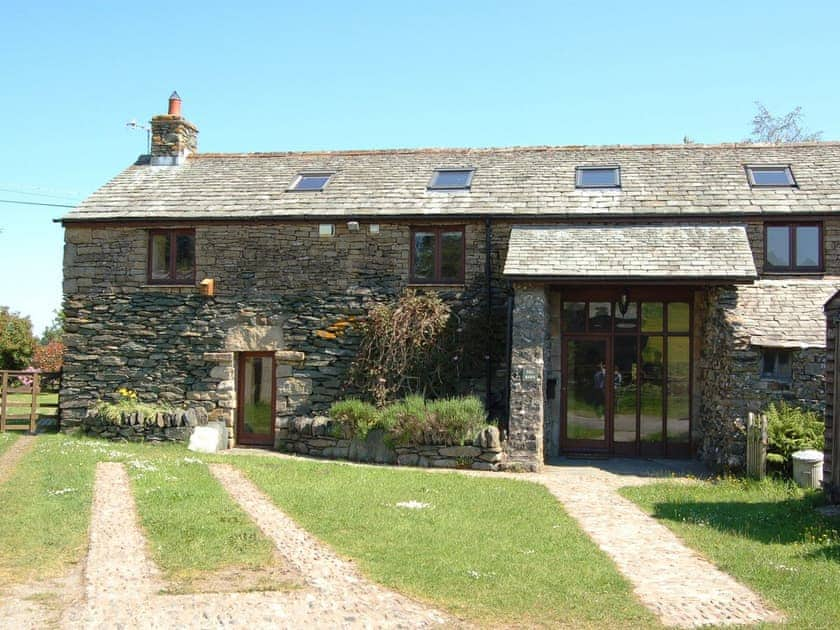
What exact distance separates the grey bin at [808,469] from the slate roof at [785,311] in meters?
2.03

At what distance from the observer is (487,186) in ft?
56.7

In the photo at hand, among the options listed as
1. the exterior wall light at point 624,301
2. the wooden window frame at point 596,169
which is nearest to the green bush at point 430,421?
the exterior wall light at point 624,301

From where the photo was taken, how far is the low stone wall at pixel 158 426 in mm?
16312

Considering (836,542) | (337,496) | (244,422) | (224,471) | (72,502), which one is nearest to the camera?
(836,542)

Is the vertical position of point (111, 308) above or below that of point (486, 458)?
above

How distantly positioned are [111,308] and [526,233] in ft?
29.1

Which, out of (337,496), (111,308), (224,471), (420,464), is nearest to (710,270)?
(420,464)

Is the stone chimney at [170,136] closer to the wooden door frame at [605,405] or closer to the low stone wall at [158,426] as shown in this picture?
the low stone wall at [158,426]

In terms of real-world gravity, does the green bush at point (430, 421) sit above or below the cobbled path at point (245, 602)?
above

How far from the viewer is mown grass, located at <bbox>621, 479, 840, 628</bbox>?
6.91 metres

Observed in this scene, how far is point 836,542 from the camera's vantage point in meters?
8.55

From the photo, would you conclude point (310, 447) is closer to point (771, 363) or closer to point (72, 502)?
point (72, 502)

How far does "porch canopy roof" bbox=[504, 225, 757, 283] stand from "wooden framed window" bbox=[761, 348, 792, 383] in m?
1.27

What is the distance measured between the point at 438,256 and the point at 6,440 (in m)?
9.37
